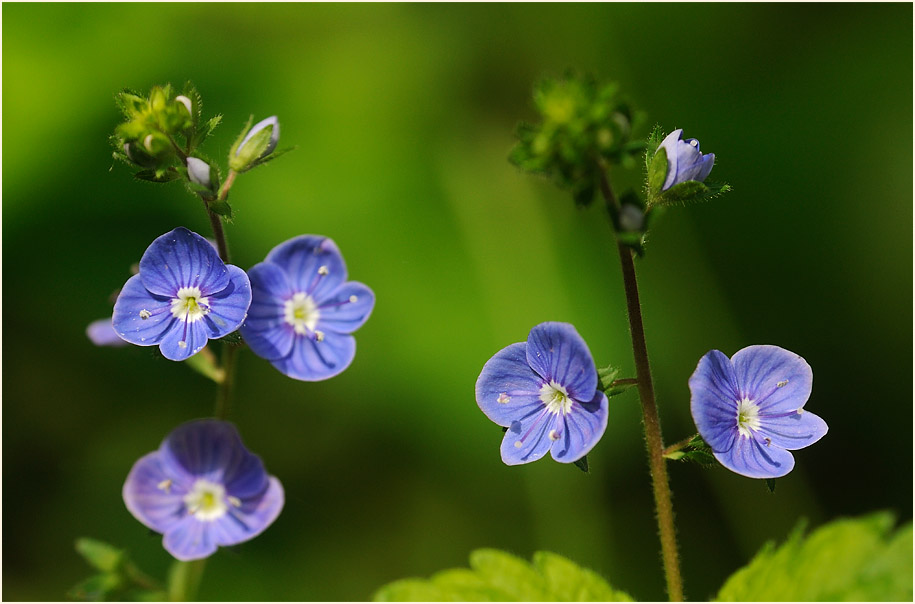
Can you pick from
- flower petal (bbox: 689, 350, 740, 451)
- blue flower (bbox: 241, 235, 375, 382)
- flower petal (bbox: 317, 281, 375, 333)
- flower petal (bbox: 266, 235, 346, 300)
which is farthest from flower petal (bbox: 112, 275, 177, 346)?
flower petal (bbox: 689, 350, 740, 451)

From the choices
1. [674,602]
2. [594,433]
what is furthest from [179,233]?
[674,602]

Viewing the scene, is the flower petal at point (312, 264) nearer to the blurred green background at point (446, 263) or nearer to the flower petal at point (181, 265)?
the flower petal at point (181, 265)

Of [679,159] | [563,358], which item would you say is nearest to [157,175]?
[563,358]

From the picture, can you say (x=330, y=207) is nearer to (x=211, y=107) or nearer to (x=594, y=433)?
(x=211, y=107)

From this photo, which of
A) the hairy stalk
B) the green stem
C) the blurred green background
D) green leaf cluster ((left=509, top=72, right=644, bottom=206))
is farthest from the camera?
the blurred green background

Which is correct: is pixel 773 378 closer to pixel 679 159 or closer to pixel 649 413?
pixel 649 413

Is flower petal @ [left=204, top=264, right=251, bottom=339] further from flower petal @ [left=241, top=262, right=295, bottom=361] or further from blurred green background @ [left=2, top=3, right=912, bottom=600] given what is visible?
blurred green background @ [left=2, top=3, right=912, bottom=600]

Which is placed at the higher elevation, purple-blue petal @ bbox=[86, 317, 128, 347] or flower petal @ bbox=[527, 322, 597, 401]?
purple-blue petal @ bbox=[86, 317, 128, 347]
